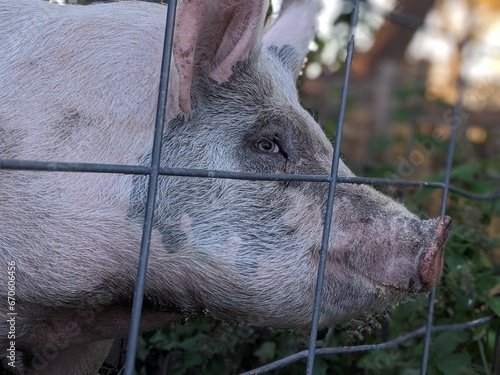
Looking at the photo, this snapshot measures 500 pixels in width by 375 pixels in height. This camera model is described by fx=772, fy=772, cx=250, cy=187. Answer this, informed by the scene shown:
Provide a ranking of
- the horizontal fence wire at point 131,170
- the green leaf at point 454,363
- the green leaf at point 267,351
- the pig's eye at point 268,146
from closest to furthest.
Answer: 1. the horizontal fence wire at point 131,170
2. the pig's eye at point 268,146
3. the green leaf at point 454,363
4. the green leaf at point 267,351

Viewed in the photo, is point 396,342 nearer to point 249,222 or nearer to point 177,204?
point 249,222

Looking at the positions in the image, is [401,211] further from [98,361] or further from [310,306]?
[98,361]

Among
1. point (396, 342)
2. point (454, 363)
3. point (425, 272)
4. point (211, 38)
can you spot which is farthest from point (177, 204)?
point (454, 363)

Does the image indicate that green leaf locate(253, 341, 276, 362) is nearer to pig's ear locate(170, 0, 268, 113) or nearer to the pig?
the pig

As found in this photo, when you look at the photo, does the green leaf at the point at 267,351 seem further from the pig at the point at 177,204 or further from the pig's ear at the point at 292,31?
the pig's ear at the point at 292,31

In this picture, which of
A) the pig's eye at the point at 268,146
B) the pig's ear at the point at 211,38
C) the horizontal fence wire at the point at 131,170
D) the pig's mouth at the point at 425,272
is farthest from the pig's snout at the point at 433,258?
the pig's ear at the point at 211,38

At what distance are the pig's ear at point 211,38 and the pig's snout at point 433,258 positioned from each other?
71 centimetres

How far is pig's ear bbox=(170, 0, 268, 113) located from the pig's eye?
0.68 ft

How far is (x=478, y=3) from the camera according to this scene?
17.2m

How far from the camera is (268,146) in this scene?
87.8 inches

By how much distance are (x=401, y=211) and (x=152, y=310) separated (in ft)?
2.50

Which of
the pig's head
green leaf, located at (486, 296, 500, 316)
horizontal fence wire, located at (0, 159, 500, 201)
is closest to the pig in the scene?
the pig's head

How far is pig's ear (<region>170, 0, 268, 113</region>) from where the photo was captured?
6.43 feet

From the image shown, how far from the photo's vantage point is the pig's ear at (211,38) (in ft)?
6.43
